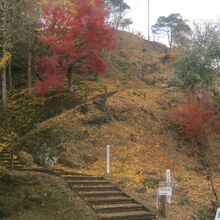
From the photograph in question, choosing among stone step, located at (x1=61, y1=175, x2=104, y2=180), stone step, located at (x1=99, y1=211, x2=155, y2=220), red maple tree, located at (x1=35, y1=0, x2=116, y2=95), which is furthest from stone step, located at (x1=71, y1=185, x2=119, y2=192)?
red maple tree, located at (x1=35, y1=0, x2=116, y2=95)

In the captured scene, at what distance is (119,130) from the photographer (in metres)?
21.2

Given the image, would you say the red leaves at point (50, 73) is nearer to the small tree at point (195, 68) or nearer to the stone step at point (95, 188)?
the small tree at point (195, 68)

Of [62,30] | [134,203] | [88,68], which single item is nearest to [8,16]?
[62,30]

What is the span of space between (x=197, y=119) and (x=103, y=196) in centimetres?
927

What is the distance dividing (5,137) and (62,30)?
10.6 m

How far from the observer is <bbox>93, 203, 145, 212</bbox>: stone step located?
39.4 ft

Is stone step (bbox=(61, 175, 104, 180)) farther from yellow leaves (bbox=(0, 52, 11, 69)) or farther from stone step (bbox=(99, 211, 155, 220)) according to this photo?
yellow leaves (bbox=(0, 52, 11, 69))

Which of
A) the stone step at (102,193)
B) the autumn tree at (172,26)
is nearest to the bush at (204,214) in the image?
Result: the stone step at (102,193)

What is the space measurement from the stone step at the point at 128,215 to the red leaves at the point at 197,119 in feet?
31.4

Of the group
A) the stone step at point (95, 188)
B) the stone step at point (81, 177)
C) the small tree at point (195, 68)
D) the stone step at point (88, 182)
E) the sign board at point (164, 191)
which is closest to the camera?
the sign board at point (164, 191)

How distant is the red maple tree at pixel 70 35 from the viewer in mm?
23016

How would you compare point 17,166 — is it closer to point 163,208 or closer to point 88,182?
point 88,182

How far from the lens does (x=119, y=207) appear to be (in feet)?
40.5

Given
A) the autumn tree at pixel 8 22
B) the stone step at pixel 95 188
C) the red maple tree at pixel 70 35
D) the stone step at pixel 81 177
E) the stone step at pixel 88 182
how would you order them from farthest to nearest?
the red maple tree at pixel 70 35, the autumn tree at pixel 8 22, the stone step at pixel 81 177, the stone step at pixel 88 182, the stone step at pixel 95 188
